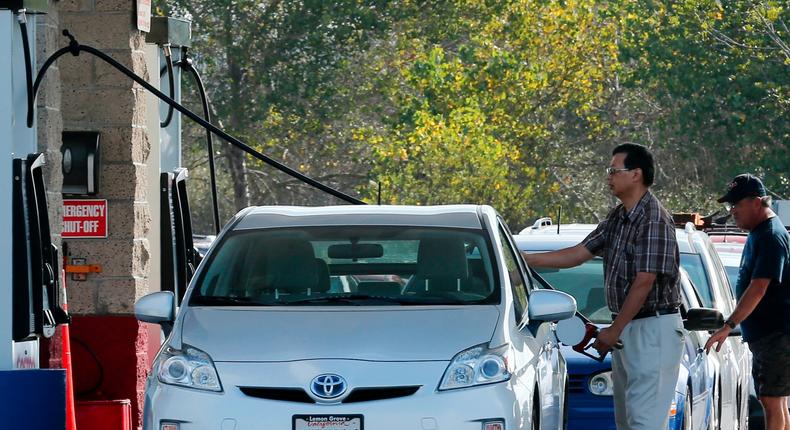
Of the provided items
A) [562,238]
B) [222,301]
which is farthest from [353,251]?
[562,238]

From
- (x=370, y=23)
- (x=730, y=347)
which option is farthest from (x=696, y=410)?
(x=370, y=23)

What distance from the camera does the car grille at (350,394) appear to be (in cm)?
729

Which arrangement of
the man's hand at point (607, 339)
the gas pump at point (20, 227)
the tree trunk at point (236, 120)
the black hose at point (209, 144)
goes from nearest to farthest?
the gas pump at point (20, 227) → the man's hand at point (607, 339) → the black hose at point (209, 144) → the tree trunk at point (236, 120)

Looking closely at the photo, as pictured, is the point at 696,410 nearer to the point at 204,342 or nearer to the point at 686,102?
the point at 204,342

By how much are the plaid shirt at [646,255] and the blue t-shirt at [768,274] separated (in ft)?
5.94

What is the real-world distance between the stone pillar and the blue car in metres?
2.55

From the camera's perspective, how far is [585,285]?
11.5 m

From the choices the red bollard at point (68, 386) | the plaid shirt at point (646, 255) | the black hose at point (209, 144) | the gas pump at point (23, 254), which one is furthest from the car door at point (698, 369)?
the gas pump at point (23, 254)

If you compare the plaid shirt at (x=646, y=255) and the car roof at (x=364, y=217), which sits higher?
the car roof at (x=364, y=217)

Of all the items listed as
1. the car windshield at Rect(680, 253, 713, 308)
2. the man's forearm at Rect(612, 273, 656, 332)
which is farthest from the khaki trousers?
the car windshield at Rect(680, 253, 713, 308)

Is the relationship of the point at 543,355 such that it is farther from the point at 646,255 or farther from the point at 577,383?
the point at 577,383

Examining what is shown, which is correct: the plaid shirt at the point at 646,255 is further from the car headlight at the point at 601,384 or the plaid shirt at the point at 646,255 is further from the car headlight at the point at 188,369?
the car headlight at the point at 188,369

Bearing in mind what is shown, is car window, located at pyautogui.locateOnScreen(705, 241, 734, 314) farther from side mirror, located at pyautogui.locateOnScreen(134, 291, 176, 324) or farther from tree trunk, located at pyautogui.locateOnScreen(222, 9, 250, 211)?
tree trunk, located at pyautogui.locateOnScreen(222, 9, 250, 211)

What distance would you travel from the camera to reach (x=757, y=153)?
38.7 m
